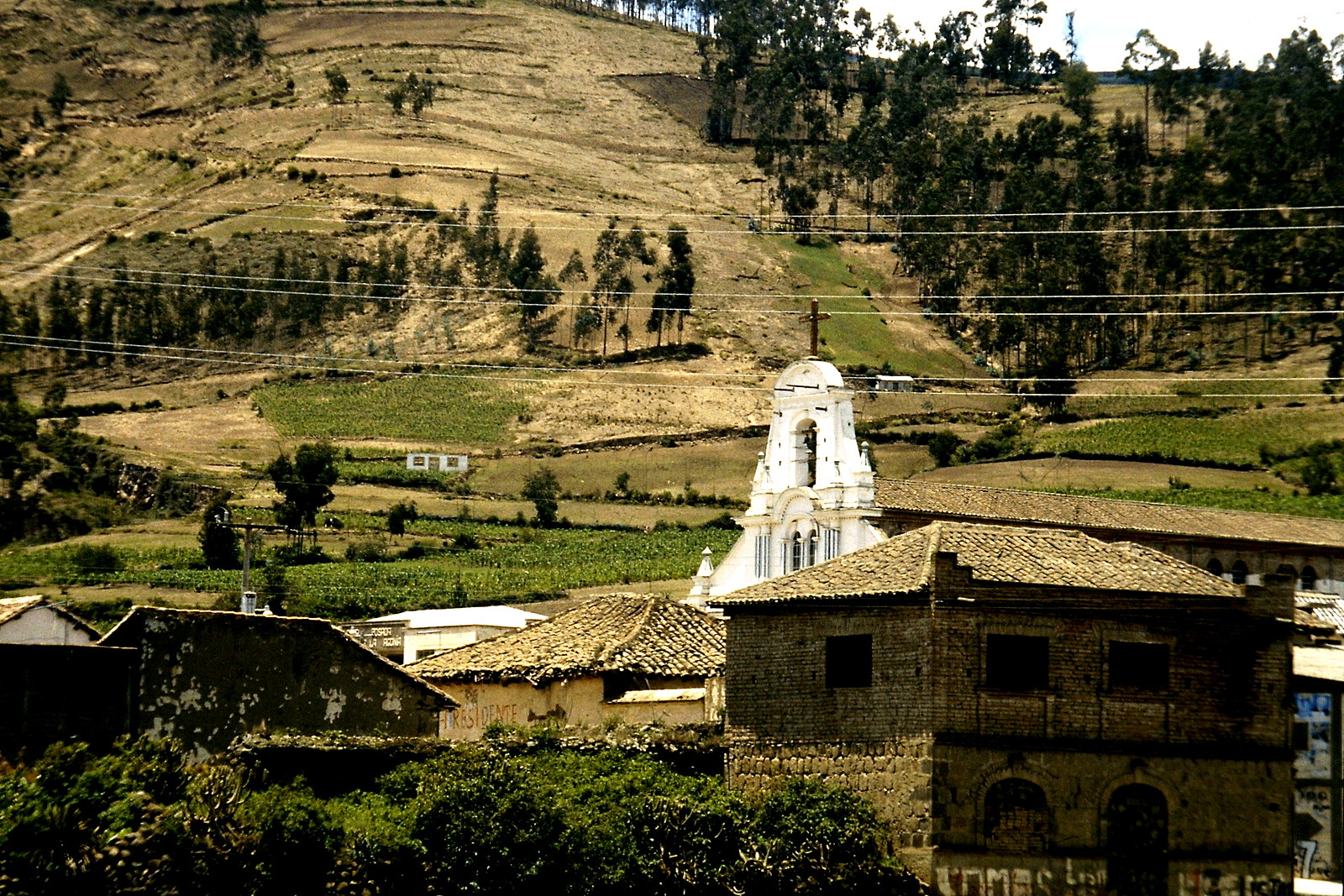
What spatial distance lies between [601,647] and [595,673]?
169 cm

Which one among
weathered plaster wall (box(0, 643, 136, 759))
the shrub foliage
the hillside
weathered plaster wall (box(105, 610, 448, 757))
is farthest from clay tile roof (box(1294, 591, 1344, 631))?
the hillside

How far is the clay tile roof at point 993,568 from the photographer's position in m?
31.5

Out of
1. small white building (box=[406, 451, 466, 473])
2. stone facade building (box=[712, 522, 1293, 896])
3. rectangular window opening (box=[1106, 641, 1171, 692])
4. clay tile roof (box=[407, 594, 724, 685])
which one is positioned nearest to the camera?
stone facade building (box=[712, 522, 1293, 896])

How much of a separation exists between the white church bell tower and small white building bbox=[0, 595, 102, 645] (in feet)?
67.7

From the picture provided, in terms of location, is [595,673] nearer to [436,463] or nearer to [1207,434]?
[1207,434]

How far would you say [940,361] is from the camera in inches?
5797

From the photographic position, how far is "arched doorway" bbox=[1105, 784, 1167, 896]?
2997 centimetres

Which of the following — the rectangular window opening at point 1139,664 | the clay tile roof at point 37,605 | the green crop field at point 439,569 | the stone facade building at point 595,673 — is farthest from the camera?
the green crop field at point 439,569

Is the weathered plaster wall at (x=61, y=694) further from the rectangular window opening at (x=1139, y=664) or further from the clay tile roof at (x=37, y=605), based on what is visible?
the rectangular window opening at (x=1139, y=664)

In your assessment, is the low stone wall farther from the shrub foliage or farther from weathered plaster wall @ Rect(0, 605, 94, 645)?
weathered plaster wall @ Rect(0, 605, 94, 645)

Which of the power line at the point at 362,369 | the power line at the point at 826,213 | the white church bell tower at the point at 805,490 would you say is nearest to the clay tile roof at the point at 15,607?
the white church bell tower at the point at 805,490

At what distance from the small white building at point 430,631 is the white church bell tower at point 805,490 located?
5.78m

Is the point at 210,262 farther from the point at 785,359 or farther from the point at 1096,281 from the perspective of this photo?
the point at 1096,281

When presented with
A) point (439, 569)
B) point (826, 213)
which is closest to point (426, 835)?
point (439, 569)
